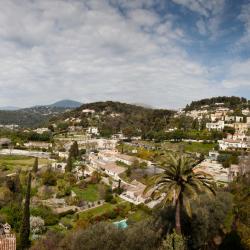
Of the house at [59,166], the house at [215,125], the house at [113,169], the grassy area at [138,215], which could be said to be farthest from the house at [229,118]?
the grassy area at [138,215]

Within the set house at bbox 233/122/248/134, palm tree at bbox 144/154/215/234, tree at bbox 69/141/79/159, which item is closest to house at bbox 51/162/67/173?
tree at bbox 69/141/79/159

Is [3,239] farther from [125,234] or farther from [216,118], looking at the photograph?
[216,118]

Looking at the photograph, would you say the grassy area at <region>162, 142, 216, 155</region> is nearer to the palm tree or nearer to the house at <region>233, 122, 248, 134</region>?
the house at <region>233, 122, 248, 134</region>

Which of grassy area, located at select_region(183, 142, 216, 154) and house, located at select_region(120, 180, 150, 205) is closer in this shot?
house, located at select_region(120, 180, 150, 205)

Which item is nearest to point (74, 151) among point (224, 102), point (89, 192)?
point (89, 192)

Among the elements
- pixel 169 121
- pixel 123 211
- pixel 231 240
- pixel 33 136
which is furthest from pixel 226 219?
pixel 169 121

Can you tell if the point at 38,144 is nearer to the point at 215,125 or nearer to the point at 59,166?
the point at 59,166
